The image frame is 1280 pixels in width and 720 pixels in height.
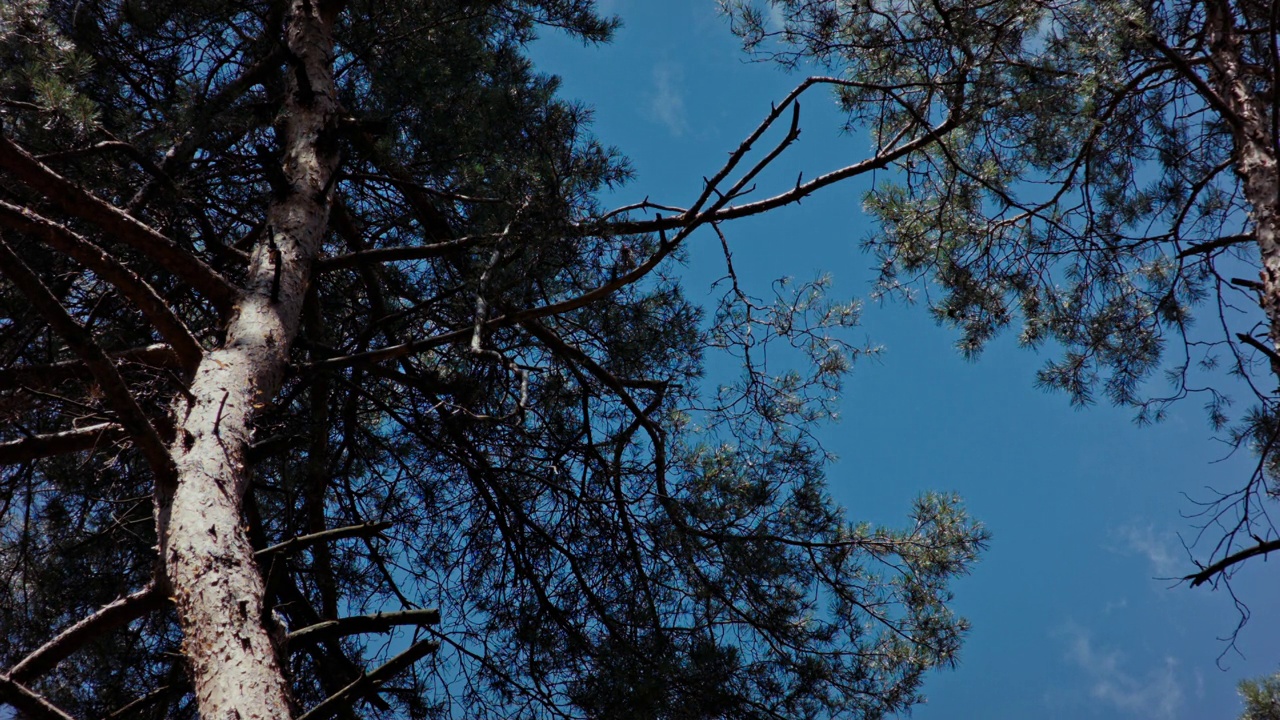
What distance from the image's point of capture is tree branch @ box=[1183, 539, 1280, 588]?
3029mm

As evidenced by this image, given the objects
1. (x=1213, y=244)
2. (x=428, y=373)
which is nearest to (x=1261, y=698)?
(x=1213, y=244)

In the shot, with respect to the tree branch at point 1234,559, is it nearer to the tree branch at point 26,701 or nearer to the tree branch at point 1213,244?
the tree branch at point 1213,244

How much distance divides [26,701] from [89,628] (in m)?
0.44

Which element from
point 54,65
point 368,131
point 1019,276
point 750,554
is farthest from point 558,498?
point 1019,276

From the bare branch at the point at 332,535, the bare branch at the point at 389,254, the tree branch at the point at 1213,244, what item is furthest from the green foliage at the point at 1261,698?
the bare branch at the point at 332,535

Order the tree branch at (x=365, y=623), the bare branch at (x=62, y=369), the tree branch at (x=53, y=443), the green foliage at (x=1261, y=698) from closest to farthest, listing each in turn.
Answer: the tree branch at (x=365, y=623)
the tree branch at (x=53, y=443)
the bare branch at (x=62, y=369)
the green foliage at (x=1261, y=698)

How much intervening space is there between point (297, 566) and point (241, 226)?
5.19 feet

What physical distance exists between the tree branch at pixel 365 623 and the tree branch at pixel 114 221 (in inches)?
52.0

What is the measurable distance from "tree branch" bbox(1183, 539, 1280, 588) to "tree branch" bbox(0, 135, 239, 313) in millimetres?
3420

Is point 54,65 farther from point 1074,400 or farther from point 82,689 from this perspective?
point 1074,400

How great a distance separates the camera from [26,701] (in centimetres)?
165

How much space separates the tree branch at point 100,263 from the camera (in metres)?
2.32

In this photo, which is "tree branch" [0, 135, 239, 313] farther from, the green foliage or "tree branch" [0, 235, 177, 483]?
the green foliage

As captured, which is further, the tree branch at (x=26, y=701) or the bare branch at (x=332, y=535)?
the bare branch at (x=332, y=535)
